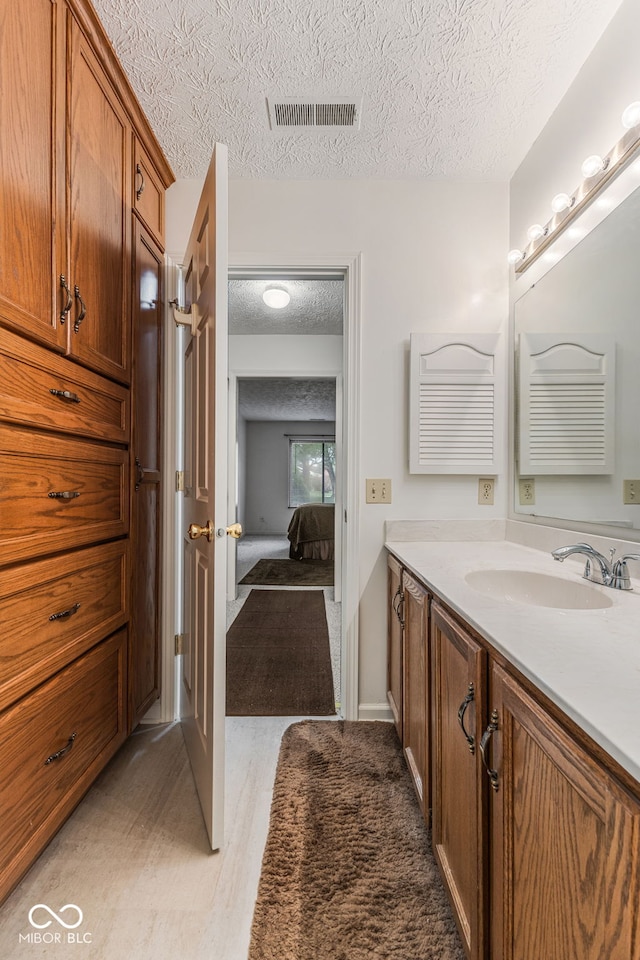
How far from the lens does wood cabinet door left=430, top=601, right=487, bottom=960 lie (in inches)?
34.2

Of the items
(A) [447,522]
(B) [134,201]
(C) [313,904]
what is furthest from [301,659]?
(B) [134,201]

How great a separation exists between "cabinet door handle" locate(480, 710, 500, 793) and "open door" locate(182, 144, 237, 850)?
751 mm

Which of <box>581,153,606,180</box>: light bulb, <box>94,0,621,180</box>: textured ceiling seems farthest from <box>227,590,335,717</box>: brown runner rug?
<box>94,0,621,180</box>: textured ceiling

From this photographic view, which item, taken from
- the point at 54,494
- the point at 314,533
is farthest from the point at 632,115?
the point at 314,533

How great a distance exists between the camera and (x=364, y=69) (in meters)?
1.47

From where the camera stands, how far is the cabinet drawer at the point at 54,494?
1.06 metres

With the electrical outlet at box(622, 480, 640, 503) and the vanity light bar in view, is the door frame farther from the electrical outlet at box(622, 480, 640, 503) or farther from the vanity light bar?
the electrical outlet at box(622, 480, 640, 503)

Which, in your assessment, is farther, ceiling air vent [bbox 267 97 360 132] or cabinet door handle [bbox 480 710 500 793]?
ceiling air vent [bbox 267 97 360 132]

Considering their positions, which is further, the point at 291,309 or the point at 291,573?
the point at 291,573

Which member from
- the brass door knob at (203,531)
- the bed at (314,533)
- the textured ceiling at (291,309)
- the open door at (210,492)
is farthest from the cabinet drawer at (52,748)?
the bed at (314,533)

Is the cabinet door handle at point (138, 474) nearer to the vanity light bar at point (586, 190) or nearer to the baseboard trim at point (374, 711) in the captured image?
the baseboard trim at point (374, 711)

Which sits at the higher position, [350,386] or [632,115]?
[632,115]

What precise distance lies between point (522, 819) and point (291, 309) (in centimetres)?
349

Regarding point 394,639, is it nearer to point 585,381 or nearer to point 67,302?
point 585,381
